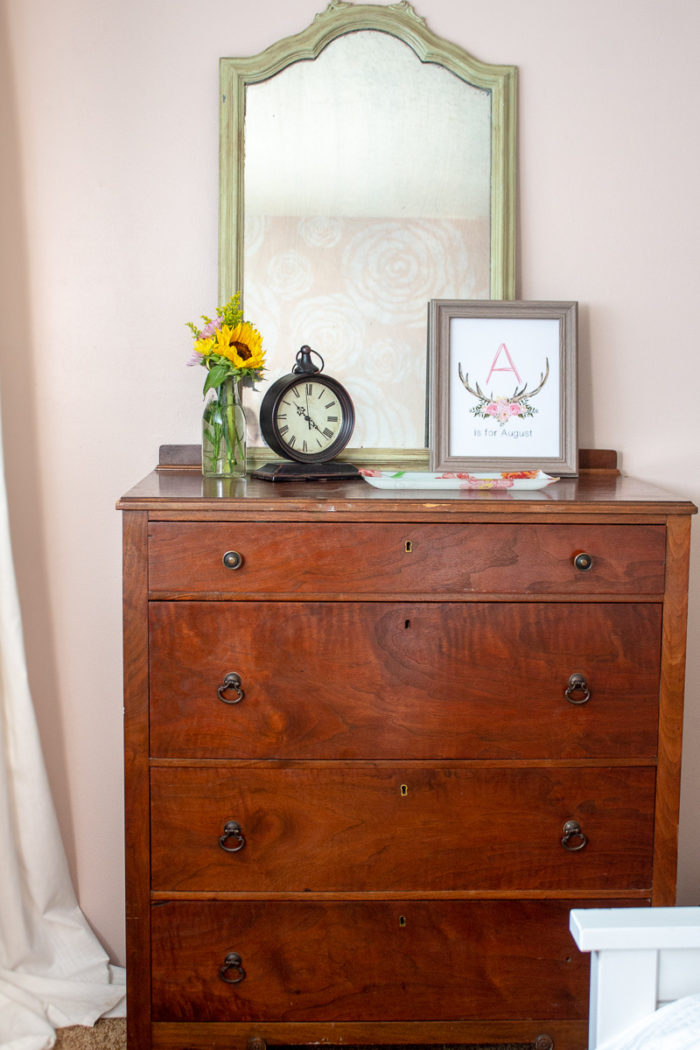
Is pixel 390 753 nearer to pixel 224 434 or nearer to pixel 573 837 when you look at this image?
pixel 573 837

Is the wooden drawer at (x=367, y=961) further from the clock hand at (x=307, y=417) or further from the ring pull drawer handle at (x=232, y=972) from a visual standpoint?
the clock hand at (x=307, y=417)

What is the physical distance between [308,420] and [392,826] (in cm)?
80

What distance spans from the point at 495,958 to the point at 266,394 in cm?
114

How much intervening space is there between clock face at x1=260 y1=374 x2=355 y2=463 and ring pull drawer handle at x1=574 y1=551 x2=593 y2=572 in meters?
0.55

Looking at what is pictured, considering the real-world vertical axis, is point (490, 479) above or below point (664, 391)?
below

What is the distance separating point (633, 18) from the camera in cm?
209

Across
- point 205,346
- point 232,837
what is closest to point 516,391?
point 205,346

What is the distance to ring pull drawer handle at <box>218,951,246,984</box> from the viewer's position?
1.74 meters

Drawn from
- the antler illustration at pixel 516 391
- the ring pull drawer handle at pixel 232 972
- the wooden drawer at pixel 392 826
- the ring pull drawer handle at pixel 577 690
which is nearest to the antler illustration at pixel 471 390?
the antler illustration at pixel 516 391

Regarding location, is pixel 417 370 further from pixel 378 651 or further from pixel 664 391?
pixel 378 651

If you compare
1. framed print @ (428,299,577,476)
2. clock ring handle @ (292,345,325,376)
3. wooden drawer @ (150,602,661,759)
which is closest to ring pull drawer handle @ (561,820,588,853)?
wooden drawer @ (150,602,661,759)

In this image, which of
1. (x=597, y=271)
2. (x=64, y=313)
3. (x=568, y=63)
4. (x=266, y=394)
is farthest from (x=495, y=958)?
(x=568, y=63)

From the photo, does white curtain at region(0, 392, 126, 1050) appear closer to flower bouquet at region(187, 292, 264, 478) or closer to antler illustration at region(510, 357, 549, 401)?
flower bouquet at region(187, 292, 264, 478)

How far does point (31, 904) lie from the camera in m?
2.15
